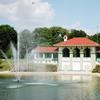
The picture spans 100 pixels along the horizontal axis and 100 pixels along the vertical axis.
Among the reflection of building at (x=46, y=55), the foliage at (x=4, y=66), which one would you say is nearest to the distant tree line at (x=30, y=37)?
the reflection of building at (x=46, y=55)

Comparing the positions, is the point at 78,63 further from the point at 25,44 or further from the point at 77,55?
the point at 25,44

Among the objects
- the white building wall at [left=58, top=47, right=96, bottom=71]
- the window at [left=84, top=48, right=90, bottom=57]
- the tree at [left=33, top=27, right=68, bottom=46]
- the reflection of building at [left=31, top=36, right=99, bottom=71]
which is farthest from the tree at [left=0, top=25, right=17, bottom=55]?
the window at [left=84, top=48, right=90, bottom=57]

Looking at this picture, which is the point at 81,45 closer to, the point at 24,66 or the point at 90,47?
the point at 90,47

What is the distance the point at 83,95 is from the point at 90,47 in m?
36.3

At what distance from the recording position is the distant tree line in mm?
83988

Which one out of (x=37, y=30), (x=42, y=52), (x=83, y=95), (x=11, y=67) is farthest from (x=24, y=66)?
(x=37, y=30)

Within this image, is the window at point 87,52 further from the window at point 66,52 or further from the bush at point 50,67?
the bush at point 50,67

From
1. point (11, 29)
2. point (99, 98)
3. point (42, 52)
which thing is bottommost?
point (99, 98)

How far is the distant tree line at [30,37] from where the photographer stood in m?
84.0

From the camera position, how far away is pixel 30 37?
91000 millimetres

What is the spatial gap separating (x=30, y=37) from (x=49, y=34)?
17119 millimetres

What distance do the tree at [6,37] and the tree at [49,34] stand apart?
10.2m

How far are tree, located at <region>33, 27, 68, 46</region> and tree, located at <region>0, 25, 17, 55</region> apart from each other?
10214 millimetres

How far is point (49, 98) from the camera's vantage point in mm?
25438
